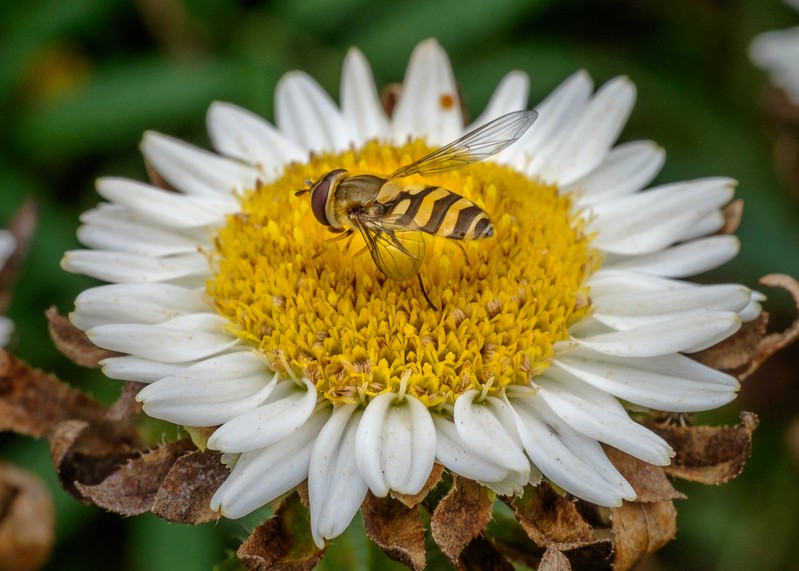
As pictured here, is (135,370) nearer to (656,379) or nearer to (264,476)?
(264,476)

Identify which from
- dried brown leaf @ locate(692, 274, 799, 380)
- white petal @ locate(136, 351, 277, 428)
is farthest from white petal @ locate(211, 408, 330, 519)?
dried brown leaf @ locate(692, 274, 799, 380)

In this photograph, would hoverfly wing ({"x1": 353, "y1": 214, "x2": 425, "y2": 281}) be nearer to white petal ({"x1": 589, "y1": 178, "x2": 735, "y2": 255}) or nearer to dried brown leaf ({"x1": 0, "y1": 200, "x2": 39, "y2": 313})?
white petal ({"x1": 589, "y1": 178, "x2": 735, "y2": 255})

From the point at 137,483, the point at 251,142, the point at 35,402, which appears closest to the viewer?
the point at 137,483

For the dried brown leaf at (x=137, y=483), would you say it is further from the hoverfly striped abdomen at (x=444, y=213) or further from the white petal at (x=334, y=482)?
the hoverfly striped abdomen at (x=444, y=213)

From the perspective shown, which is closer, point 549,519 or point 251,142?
point 549,519

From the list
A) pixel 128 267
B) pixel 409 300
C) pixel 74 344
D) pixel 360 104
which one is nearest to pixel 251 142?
pixel 360 104

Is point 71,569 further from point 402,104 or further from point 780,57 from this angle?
point 780,57

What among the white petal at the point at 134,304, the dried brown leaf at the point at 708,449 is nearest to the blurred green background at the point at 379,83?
the white petal at the point at 134,304
